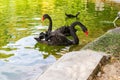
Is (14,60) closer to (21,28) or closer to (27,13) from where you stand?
(21,28)

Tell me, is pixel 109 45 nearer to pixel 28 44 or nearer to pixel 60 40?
pixel 60 40

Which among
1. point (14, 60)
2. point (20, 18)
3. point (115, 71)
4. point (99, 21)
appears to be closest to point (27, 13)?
point (20, 18)

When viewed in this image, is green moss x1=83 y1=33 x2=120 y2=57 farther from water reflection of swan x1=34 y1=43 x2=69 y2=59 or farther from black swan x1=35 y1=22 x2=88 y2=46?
black swan x1=35 y1=22 x2=88 y2=46

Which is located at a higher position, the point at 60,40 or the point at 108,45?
the point at 108,45

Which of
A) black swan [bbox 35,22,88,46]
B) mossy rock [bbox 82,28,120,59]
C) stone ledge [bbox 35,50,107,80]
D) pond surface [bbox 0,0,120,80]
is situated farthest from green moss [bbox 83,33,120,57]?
black swan [bbox 35,22,88,46]

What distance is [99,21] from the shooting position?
20.3m

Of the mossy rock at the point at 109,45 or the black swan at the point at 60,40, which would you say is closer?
the mossy rock at the point at 109,45

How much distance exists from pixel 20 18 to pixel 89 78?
1335 centimetres

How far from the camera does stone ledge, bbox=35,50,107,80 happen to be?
25.5ft

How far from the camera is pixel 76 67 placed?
8.39 metres

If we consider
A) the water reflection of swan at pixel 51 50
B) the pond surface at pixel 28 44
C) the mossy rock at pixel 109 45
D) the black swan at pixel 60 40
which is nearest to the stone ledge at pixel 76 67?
the mossy rock at pixel 109 45

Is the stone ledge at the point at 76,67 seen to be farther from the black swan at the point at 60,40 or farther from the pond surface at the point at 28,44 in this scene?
the black swan at the point at 60,40

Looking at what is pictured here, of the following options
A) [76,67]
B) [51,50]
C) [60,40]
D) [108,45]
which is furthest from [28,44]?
[76,67]

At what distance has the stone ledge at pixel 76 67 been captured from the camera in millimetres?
7781
